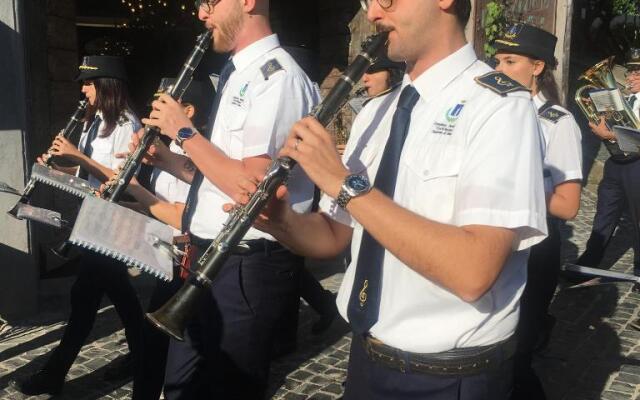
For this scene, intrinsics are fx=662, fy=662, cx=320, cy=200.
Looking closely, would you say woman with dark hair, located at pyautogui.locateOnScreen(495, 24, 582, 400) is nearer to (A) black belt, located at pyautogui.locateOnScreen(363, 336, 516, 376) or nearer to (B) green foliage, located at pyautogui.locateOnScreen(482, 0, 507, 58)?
(A) black belt, located at pyautogui.locateOnScreen(363, 336, 516, 376)

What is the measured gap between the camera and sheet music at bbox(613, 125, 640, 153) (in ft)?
13.2

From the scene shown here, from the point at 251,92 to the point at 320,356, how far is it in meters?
2.53

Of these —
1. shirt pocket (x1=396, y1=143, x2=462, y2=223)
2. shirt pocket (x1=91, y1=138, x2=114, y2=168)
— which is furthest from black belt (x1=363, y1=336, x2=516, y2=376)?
shirt pocket (x1=91, y1=138, x2=114, y2=168)

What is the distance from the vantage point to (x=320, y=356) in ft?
14.9

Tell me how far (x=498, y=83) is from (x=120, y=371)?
3.28 metres

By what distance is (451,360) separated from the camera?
1.66 m

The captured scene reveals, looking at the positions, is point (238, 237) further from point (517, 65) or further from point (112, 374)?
point (112, 374)

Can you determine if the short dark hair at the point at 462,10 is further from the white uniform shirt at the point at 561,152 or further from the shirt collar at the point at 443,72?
the white uniform shirt at the point at 561,152

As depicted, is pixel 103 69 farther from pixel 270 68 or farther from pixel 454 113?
pixel 454 113

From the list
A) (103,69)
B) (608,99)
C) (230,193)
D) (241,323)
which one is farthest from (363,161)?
(608,99)

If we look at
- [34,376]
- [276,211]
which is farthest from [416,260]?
[34,376]

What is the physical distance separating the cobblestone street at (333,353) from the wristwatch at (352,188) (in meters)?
2.72

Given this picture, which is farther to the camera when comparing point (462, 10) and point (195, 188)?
point (195, 188)

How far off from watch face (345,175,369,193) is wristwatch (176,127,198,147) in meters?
1.10
